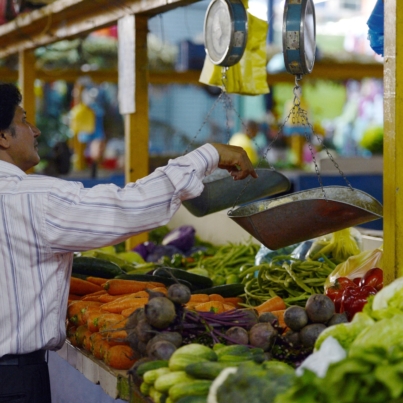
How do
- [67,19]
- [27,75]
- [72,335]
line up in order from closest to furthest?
[72,335] → [67,19] → [27,75]

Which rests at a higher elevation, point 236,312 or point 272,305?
point 236,312

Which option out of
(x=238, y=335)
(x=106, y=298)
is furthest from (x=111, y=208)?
(x=106, y=298)

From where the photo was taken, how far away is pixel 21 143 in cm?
284

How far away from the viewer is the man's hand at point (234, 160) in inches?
112

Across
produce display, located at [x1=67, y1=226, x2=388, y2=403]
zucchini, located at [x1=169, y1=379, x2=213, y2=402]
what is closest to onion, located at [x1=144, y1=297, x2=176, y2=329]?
produce display, located at [x1=67, y1=226, x2=388, y2=403]

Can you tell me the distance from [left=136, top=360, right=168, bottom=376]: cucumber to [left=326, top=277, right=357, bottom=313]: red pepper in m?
1.07

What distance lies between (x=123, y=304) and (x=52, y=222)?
871 mm

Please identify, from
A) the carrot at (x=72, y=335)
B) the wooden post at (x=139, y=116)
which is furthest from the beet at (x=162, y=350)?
the wooden post at (x=139, y=116)

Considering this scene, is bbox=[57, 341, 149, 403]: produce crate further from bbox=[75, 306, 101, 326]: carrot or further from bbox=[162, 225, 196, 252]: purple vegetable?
bbox=[162, 225, 196, 252]: purple vegetable

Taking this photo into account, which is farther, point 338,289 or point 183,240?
point 183,240

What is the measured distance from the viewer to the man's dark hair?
9.18 ft

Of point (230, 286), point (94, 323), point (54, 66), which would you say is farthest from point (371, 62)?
point (94, 323)

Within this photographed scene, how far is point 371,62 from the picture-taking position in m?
10.6

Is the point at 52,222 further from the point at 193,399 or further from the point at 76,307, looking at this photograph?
the point at 76,307
